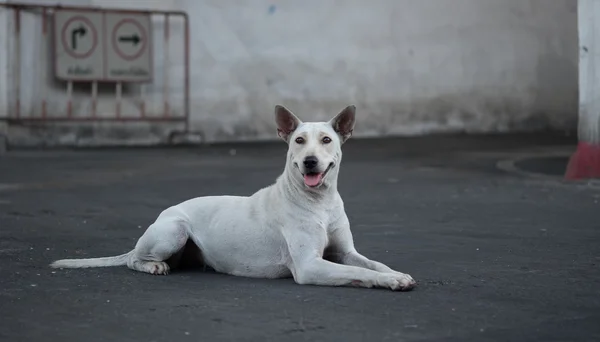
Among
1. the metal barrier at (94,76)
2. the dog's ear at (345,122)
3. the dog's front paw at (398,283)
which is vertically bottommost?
the dog's front paw at (398,283)

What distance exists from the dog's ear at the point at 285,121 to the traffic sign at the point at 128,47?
550 inches

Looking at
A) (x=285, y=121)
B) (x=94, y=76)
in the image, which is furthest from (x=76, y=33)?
(x=285, y=121)

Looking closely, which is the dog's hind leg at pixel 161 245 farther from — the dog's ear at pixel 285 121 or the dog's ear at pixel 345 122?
the dog's ear at pixel 345 122

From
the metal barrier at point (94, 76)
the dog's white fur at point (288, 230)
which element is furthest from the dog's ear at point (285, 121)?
the metal barrier at point (94, 76)

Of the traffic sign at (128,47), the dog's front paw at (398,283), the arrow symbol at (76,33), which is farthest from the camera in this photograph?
the traffic sign at (128,47)

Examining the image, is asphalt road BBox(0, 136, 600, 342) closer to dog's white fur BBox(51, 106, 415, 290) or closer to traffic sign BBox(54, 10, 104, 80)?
dog's white fur BBox(51, 106, 415, 290)

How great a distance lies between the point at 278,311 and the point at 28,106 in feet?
49.2

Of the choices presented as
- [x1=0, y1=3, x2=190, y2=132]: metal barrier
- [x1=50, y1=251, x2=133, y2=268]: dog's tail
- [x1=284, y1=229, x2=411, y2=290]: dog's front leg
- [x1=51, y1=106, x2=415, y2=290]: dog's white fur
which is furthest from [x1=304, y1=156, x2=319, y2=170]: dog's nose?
[x1=0, y1=3, x2=190, y2=132]: metal barrier

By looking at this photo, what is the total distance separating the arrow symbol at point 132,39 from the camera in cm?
2023

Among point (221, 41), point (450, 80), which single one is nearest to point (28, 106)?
point (221, 41)

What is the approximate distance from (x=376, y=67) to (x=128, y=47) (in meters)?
5.22

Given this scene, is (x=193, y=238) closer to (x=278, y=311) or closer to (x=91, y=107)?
(x=278, y=311)

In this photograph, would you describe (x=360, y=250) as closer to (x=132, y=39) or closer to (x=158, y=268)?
(x=158, y=268)

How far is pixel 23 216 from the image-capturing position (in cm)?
1017
